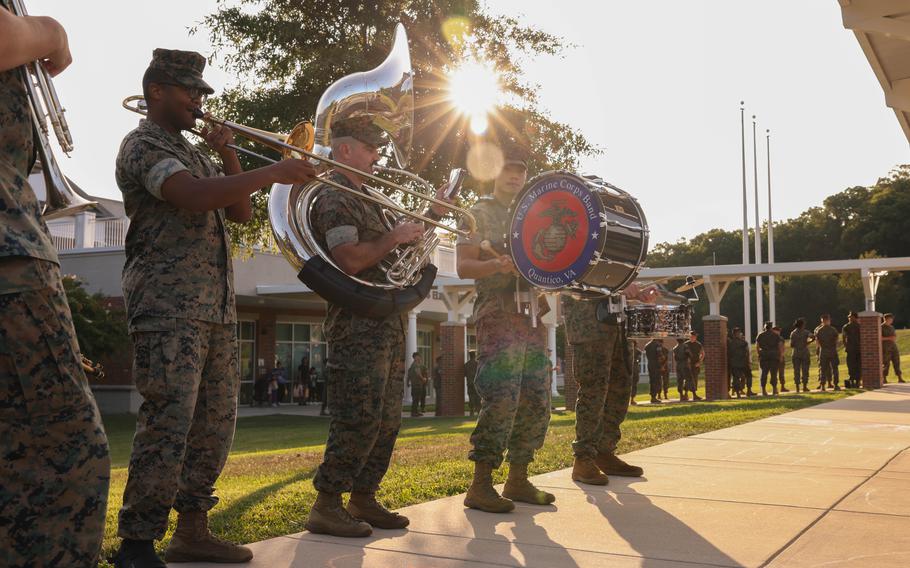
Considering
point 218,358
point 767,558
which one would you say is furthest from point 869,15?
point 218,358

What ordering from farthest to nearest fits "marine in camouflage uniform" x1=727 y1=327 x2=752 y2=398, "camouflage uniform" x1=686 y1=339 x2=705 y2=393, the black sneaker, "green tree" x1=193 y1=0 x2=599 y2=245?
"camouflage uniform" x1=686 y1=339 x2=705 y2=393 < "marine in camouflage uniform" x1=727 y1=327 x2=752 y2=398 < "green tree" x1=193 y1=0 x2=599 y2=245 < the black sneaker

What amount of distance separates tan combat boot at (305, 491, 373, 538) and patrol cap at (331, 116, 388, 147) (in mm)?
1875

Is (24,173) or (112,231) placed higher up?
(112,231)

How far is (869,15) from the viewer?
7.54 m

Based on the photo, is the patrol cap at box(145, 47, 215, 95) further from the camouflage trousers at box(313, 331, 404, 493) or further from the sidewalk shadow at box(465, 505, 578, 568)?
the sidewalk shadow at box(465, 505, 578, 568)

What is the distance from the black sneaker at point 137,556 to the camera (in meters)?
3.61

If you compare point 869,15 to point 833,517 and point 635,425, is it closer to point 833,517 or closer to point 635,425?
point 833,517

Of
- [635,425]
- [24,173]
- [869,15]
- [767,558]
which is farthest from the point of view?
[635,425]

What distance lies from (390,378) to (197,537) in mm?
1282

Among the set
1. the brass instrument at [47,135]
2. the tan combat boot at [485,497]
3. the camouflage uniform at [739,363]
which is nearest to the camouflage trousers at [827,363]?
the camouflage uniform at [739,363]

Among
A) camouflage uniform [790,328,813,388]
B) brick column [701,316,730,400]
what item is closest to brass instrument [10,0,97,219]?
brick column [701,316,730,400]

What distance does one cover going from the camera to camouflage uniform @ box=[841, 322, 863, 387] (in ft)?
83.5

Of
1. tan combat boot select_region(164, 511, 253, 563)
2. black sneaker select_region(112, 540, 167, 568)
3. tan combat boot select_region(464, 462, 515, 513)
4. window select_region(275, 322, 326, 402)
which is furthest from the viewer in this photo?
window select_region(275, 322, 326, 402)

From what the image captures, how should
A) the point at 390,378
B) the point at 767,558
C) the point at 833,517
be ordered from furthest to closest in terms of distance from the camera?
the point at 833,517
the point at 390,378
the point at 767,558
